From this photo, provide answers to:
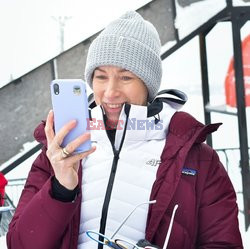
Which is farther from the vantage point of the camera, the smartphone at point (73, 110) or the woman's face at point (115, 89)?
the woman's face at point (115, 89)

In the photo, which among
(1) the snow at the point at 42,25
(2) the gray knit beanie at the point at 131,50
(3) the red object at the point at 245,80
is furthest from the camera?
(1) the snow at the point at 42,25

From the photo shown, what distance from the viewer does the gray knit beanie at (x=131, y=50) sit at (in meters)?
1.65

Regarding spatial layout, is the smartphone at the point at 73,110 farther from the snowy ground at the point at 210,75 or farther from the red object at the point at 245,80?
the snowy ground at the point at 210,75

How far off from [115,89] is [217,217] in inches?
24.4

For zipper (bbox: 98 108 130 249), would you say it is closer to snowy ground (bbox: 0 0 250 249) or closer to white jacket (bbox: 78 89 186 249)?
white jacket (bbox: 78 89 186 249)

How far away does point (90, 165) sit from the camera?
1.65 m

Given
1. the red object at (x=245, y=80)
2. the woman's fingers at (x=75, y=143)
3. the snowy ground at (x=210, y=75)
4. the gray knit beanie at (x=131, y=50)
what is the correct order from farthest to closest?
1. the snowy ground at (x=210, y=75)
2. the red object at (x=245, y=80)
3. the gray knit beanie at (x=131, y=50)
4. the woman's fingers at (x=75, y=143)

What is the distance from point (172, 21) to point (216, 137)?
8828mm

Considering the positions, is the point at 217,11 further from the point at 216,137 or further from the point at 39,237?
the point at 216,137

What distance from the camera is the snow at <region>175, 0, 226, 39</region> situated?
14.6ft

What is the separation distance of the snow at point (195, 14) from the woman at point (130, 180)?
287 centimetres

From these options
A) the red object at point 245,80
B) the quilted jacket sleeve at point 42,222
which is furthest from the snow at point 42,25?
the quilted jacket sleeve at point 42,222

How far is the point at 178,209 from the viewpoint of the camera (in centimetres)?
153

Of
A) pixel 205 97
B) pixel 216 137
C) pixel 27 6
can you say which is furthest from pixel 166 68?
pixel 205 97
